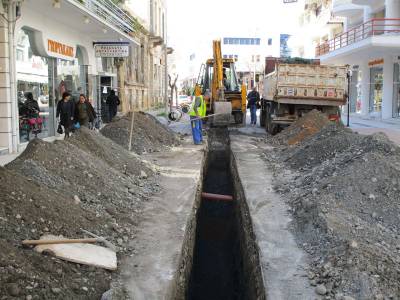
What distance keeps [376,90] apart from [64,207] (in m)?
28.7

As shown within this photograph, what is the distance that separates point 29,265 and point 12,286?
384 millimetres

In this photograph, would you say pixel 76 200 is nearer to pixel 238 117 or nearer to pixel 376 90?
pixel 238 117

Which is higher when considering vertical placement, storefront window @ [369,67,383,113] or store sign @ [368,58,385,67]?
store sign @ [368,58,385,67]

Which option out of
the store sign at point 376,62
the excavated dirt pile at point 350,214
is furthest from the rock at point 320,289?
the store sign at point 376,62

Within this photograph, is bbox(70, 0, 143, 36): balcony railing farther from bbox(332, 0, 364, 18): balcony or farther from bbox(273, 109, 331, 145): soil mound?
bbox(332, 0, 364, 18): balcony

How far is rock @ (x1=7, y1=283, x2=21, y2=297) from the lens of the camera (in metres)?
4.02

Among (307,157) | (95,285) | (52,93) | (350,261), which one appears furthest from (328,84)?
(95,285)

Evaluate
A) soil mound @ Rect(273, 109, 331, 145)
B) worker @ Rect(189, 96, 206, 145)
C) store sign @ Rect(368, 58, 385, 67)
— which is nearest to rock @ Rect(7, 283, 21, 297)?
worker @ Rect(189, 96, 206, 145)

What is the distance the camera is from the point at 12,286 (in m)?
4.06

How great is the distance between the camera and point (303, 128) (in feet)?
52.4

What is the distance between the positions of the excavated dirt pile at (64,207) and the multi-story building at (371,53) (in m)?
19.6

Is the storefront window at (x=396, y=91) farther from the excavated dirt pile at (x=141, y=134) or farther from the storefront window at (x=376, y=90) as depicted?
the excavated dirt pile at (x=141, y=134)

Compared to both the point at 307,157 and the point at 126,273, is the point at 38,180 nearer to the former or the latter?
the point at 126,273

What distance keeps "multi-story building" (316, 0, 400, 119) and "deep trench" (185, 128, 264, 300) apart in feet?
53.5
